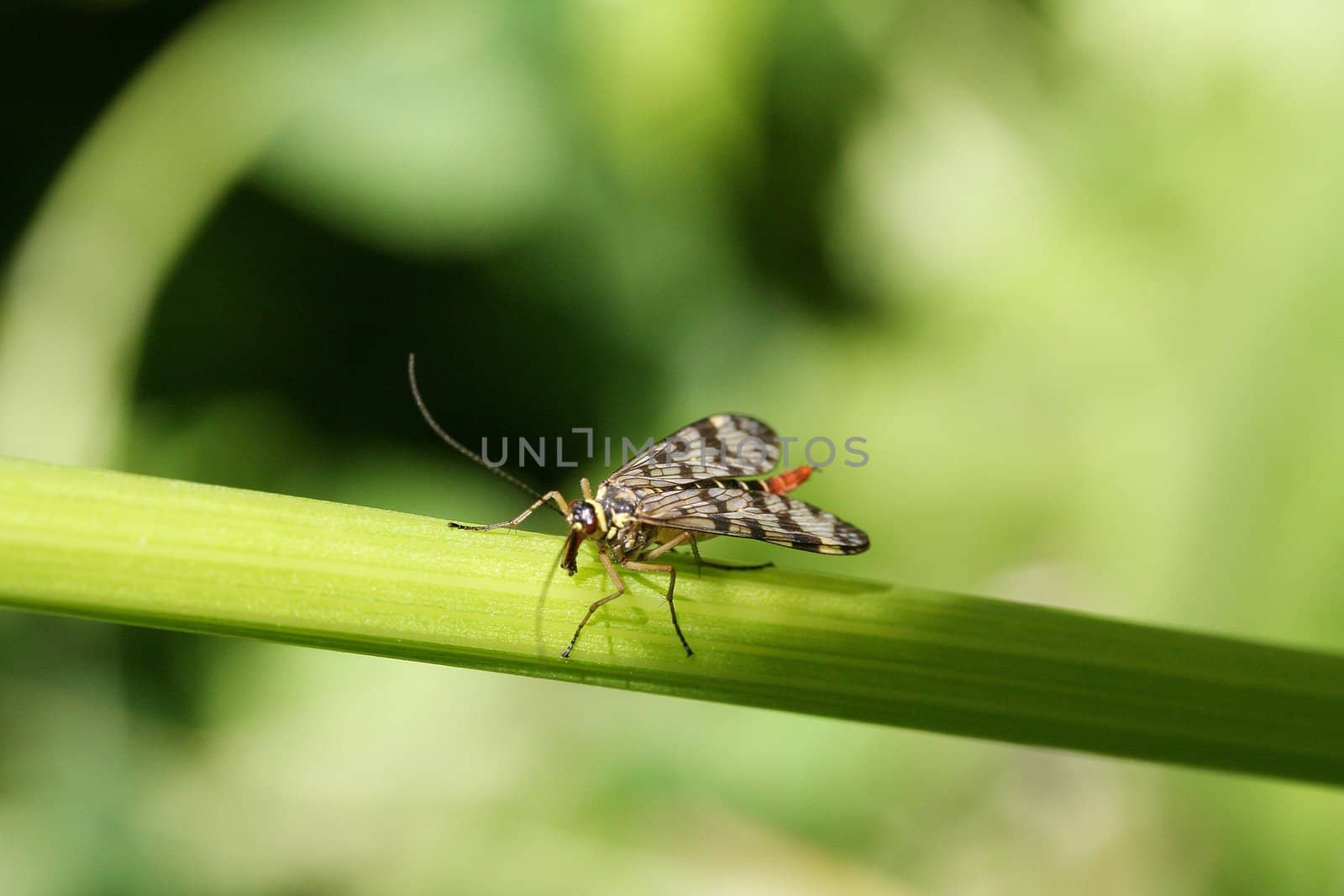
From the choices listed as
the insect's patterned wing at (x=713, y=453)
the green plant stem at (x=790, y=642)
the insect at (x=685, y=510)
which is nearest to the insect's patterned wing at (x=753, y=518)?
the insect at (x=685, y=510)

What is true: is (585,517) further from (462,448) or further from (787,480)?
(787,480)

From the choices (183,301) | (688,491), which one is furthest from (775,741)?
(183,301)

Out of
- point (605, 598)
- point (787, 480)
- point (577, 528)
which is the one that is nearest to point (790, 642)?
point (605, 598)

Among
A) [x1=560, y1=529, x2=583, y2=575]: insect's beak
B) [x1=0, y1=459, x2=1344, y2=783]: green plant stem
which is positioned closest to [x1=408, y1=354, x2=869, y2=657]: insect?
[x1=560, y1=529, x2=583, y2=575]: insect's beak

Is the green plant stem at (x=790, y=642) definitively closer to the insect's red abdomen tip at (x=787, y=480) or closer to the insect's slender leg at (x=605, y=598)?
the insect's slender leg at (x=605, y=598)

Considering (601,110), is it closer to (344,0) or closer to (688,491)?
(344,0)

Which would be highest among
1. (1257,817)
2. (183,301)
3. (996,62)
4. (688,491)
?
(996,62)
